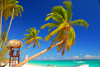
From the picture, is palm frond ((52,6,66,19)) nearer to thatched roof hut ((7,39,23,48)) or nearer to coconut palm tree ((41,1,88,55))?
coconut palm tree ((41,1,88,55))

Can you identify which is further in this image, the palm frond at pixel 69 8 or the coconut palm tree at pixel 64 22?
the palm frond at pixel 69 8

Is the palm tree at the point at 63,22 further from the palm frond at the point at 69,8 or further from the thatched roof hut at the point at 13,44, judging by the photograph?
the thatched roof hut at the point at 13,44

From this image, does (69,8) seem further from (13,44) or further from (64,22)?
(13,44)

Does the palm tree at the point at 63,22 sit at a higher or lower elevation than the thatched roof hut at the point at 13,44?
higher

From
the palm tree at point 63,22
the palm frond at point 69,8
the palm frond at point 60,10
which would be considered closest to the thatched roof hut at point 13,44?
the palm tree at point 63,22

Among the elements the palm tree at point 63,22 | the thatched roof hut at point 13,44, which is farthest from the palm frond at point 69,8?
the thatched roof hut at point 13,44

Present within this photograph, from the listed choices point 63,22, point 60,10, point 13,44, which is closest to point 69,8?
point 60,10

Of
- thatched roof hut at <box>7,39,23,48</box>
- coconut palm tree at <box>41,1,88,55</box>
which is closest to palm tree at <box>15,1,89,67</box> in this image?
coconut palm tree at <box>41,1,88,55</box>

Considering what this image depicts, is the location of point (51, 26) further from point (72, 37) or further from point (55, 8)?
point (72, 37)

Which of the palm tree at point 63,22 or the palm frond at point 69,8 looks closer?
the palm tree at point 63,22

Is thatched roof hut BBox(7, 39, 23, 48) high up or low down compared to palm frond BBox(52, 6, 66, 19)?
down

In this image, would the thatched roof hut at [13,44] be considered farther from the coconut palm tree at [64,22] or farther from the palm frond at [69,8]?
the palm frond at [69,8]

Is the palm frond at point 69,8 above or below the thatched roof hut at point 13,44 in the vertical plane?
above

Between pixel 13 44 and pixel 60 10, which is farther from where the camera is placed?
pixel 60 10
